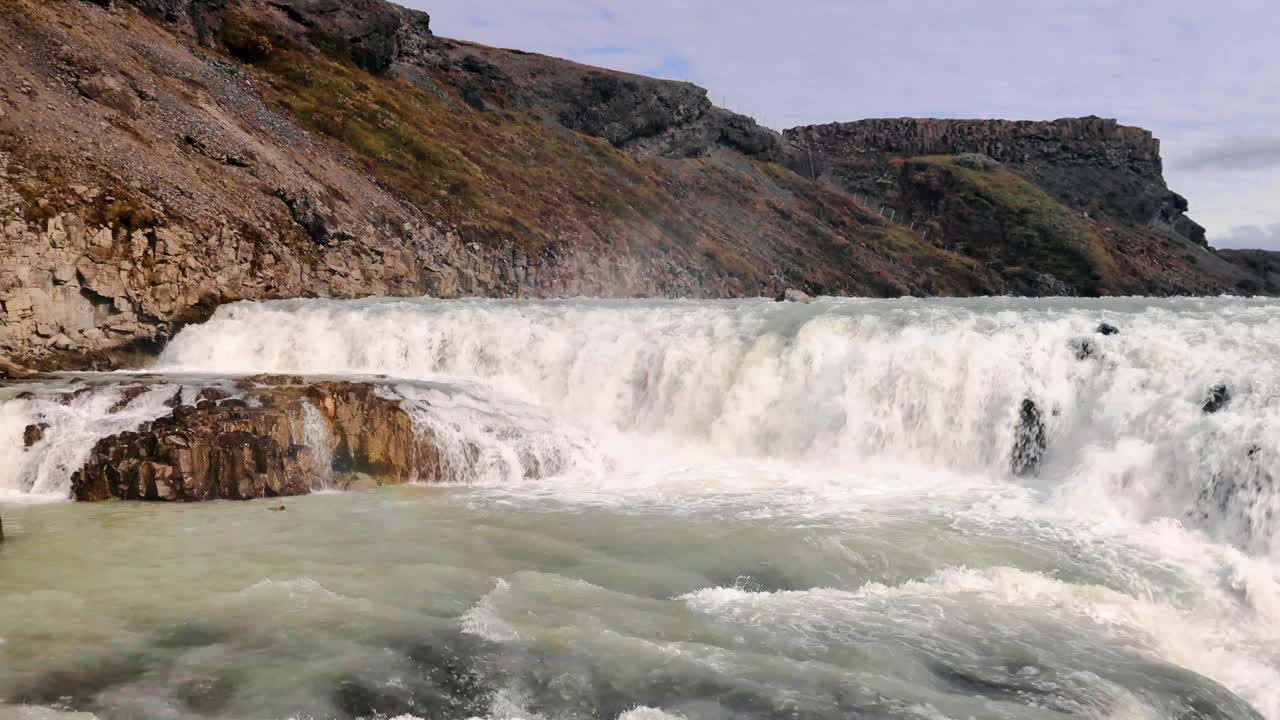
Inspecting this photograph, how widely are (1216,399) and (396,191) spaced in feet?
119

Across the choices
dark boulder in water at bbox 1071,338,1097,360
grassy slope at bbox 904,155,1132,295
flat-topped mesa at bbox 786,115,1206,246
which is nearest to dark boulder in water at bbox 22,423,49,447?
dark boulder in water at bbox 1071,338,1097,360

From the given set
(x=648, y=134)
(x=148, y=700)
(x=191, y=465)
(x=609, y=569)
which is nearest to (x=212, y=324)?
(x=191, y=465)

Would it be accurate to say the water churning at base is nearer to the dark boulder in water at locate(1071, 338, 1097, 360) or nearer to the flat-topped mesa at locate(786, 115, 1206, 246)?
the dark boulder in water at locate(1071, 338, 1097, 360)

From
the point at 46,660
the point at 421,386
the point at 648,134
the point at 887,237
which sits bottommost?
the point at 46,660

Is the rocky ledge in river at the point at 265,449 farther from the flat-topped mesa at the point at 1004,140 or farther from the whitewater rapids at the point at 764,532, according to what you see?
the flat-topped mesa at the point at 1004,140

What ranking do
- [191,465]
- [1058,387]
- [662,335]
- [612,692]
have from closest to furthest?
1. [612,692]
2. [191,465]
3. [1058,387]
4. [662,335]

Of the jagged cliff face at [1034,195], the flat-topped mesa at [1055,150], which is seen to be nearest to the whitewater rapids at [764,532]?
the jagged cliff face at [1034,195]

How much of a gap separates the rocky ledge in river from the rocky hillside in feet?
27.7

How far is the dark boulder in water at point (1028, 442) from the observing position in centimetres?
1550

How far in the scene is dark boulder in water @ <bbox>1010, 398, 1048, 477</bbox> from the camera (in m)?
15.5

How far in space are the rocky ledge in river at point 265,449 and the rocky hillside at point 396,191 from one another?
332 inches

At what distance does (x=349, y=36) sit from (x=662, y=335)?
143ft

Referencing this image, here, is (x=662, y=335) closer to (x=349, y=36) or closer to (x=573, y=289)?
(x=573, y=289)

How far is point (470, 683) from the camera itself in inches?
287
